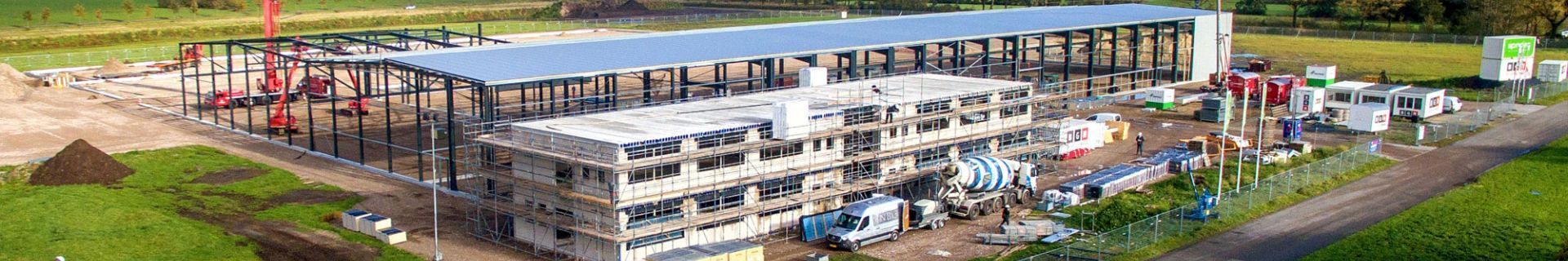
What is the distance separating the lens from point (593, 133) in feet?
127

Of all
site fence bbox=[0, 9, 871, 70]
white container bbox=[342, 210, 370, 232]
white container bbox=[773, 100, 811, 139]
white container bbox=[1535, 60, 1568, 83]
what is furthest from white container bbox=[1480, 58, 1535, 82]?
white container bbox=[342, 210, 370, 232]

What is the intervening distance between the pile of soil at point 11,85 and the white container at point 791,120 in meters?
57.9

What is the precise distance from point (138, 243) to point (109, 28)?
101 m

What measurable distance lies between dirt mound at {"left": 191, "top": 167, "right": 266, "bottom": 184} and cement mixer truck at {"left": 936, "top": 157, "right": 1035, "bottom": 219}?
92.9 ft

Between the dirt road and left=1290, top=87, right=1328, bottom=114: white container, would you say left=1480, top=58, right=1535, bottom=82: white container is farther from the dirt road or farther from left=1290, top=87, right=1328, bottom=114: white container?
the dirt road

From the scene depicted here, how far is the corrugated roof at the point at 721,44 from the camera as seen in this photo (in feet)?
164

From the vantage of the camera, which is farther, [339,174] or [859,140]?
[339,174]

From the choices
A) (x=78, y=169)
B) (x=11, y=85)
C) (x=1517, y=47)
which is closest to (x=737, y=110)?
(x=78, y=169)

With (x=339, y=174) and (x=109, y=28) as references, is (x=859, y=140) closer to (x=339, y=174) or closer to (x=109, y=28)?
(x=339, y=174)

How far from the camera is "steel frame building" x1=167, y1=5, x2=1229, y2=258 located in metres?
48.2

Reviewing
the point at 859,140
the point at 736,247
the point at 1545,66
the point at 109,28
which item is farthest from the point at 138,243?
the point at 109,28

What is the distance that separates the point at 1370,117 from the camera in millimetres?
64125

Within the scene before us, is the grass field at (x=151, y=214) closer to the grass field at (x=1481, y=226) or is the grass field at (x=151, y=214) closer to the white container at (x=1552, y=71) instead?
the grass field at (x=1481, y=226)

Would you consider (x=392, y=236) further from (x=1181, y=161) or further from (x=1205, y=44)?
(x=1205, y=44)
